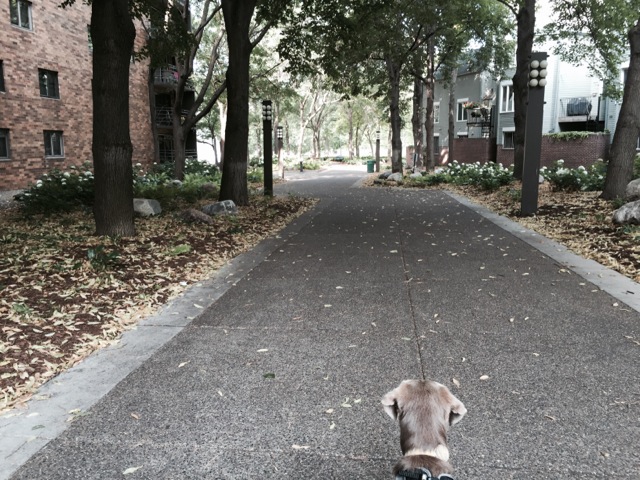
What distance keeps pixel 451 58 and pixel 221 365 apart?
28.4 metres

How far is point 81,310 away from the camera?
4996mm

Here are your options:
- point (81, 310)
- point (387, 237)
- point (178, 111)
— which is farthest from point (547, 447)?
point (178, 111)

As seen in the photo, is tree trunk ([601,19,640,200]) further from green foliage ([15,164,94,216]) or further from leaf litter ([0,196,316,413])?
green foliage ([15,164,94,216])

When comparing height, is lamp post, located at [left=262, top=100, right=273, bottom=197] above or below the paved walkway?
above

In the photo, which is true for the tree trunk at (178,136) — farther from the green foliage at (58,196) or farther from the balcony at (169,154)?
the balcony at (169,154)

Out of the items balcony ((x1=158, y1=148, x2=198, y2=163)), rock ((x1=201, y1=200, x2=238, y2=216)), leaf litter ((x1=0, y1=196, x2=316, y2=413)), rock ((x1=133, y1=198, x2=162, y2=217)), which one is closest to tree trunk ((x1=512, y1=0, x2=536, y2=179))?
rock ((x1=201, y1=200, x2=238, y2=216))

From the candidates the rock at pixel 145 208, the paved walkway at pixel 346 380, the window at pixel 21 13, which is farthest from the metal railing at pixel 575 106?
the window at pixel 21 13

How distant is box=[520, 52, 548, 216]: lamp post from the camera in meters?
11.1

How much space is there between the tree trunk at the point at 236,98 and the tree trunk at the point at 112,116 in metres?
5.08

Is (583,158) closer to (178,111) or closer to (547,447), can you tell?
(178,111)

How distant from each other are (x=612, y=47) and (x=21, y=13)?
24069 mm

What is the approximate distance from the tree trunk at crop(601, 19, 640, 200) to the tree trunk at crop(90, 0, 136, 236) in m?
10.5

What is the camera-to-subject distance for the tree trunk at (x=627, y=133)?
1153cm

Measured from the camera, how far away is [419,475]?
1.72 m
